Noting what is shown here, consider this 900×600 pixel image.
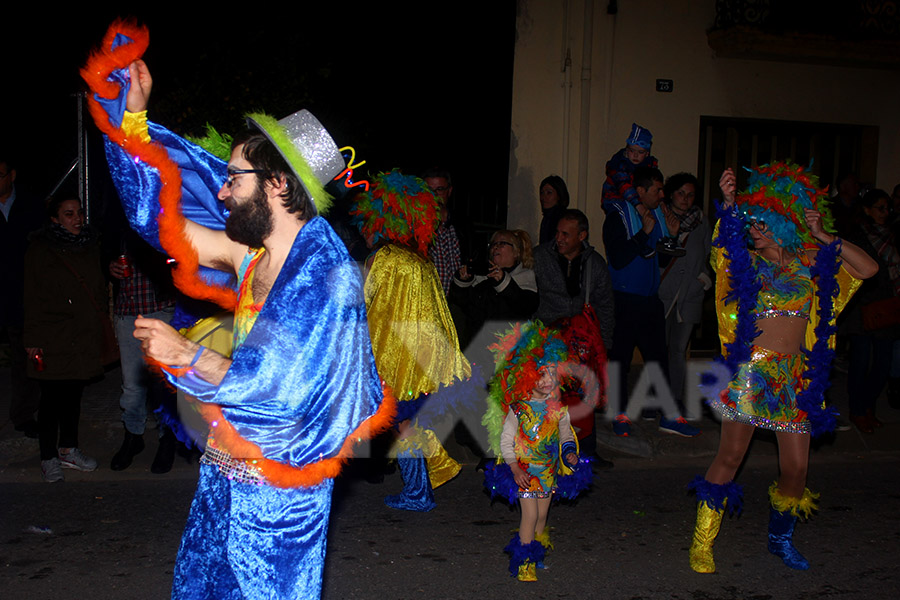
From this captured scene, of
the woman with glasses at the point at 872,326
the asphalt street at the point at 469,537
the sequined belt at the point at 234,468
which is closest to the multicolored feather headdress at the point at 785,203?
the asphalt street at the point at 469,537

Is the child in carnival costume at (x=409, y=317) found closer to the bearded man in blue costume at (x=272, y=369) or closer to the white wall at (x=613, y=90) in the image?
the bearded man in blue costume at (x=272, y=369)

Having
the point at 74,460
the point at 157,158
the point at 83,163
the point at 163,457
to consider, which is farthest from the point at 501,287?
the point at 83,163

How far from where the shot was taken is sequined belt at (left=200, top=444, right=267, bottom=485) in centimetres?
261

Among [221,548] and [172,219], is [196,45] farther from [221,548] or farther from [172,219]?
[221,548]

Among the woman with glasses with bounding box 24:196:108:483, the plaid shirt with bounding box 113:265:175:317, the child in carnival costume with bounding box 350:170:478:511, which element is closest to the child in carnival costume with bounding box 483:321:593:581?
the child in carnival costume with bounding box 350:170:478:511

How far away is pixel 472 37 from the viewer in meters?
10.9

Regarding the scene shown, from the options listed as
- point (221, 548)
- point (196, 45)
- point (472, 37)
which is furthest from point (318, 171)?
point (472, 37)

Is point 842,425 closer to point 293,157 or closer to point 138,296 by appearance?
point 138,296

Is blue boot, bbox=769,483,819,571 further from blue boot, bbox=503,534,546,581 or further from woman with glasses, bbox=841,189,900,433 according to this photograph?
woman with glasses, bbox=841,189,900,433

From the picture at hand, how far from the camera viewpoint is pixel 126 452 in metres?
6.18

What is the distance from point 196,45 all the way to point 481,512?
21.6 feet

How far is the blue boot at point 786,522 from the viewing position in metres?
4.57

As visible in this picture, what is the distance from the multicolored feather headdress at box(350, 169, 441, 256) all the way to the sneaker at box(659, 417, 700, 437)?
296 cm

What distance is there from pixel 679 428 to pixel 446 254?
8.23 feet
